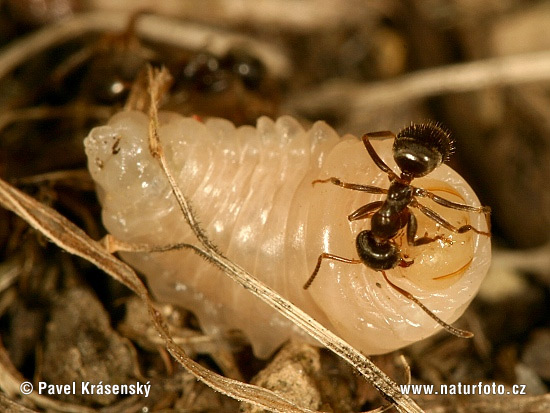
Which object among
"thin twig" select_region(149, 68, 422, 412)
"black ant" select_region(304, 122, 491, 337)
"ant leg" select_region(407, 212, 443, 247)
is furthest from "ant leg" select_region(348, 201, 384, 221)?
"thin twig" select_region(149, 68, 422, 412)

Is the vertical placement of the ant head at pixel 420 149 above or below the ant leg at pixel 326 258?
above

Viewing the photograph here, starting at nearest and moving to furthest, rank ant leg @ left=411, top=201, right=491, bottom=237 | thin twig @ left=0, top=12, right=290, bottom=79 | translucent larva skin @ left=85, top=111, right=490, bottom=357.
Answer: ant leg @ left=411, top=201, right=491, bottom=237
translucent larva skin @ left=85, top=111, right=490, bottom=357
thin twig @ left=0, top=12, right=290, bottom=79

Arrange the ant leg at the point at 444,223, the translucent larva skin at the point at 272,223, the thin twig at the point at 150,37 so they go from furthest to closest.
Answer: the thin twig at the point at 150,37 < the translucent larva skin at the point at 272,223 < the ant leg at the point at 444,223

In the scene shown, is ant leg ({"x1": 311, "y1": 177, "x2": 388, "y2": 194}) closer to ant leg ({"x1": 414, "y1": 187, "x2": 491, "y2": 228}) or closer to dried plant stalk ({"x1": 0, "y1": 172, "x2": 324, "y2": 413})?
ant leg ({"x1": 414, "y1": 187, "x2": 491, "y2": 228})

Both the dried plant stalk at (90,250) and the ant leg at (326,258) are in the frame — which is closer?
the ant leg at (326,258)

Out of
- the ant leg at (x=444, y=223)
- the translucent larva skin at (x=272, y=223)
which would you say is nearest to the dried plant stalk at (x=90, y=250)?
the translucent larva skin at (x=272, y=223)

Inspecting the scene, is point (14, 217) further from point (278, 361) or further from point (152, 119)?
point (278, 361)

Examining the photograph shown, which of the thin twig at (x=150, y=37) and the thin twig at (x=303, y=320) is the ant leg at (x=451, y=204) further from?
the thin twig at (x=150, y=37)

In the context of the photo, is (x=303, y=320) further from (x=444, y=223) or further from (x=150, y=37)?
(x=150, y=37)
